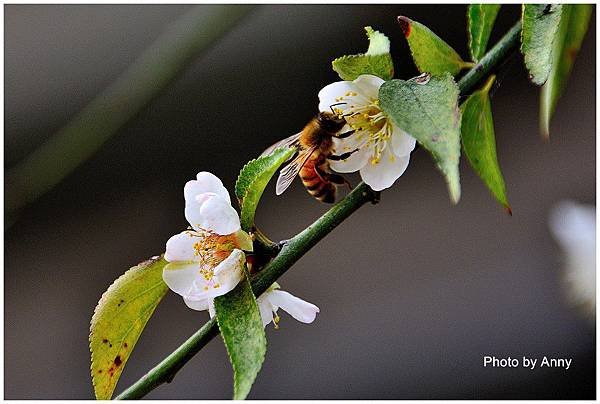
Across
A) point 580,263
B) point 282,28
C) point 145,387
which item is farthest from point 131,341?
point 282,28

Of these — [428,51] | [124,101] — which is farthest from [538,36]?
[124,101]

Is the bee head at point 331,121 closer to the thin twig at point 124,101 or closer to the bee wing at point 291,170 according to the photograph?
the bee wing at point 291,170

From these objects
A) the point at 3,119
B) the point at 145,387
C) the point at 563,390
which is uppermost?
the point at 3,119

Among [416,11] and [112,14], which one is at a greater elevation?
[112,14]

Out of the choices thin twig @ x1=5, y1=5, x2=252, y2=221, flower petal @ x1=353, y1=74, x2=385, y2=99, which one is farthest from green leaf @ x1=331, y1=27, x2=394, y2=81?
thin twig @ x1=5, y1=5, x2=252, y2=221

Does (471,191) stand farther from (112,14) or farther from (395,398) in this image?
(112,14)

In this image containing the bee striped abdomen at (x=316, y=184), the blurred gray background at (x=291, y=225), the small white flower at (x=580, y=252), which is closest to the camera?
the bee striped abdomen at (x=316, y=184)

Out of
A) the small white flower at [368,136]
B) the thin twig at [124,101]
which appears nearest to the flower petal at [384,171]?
the small white flower at [368,136]
